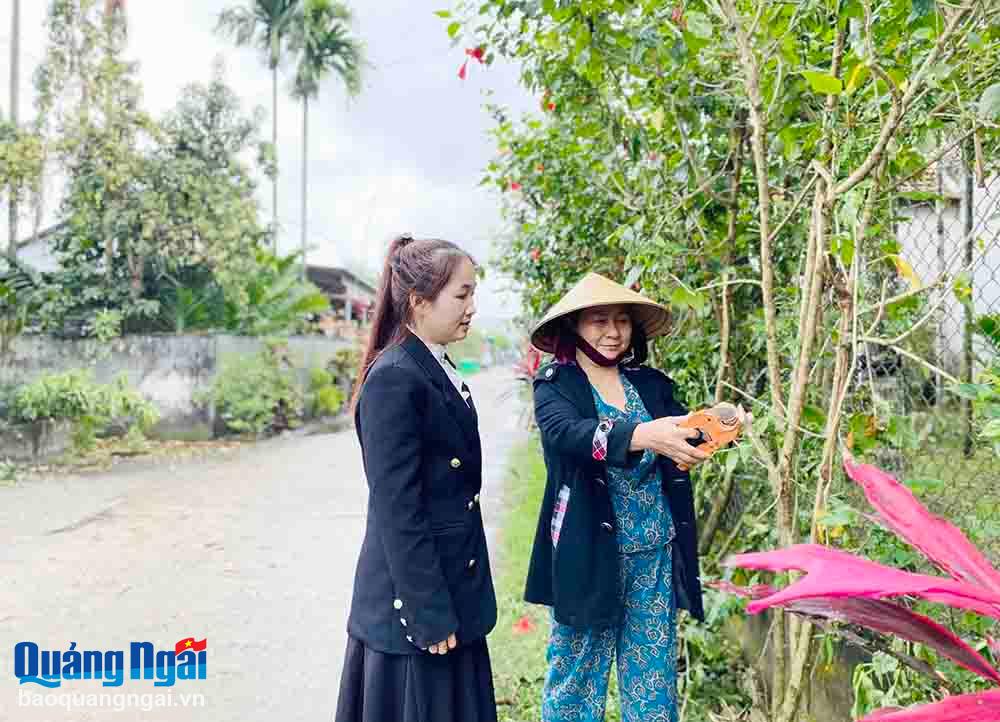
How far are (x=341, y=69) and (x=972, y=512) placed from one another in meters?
21.3

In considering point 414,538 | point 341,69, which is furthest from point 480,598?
point 341,69

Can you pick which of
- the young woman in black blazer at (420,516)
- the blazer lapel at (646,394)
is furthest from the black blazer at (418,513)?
the blazer lapel at (646,394)

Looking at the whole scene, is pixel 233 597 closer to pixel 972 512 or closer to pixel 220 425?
pixel 972 512

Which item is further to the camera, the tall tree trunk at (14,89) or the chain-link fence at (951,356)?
the tall tree trunk at (14,89)

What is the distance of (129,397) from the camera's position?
9.41 m

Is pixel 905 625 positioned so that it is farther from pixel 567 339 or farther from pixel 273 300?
pixel 273 300

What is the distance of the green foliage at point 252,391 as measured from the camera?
11172 millimetres

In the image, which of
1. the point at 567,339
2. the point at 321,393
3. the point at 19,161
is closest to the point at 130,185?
the point at 19,161

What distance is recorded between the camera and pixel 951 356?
255 cm

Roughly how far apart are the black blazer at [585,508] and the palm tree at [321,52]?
19200 mm

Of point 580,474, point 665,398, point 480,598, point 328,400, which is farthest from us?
point 328,400

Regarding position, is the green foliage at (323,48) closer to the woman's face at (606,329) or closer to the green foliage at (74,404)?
the green foliage at (74,404)

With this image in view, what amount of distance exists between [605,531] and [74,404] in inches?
320

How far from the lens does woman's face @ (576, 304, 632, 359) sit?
2275 mm
